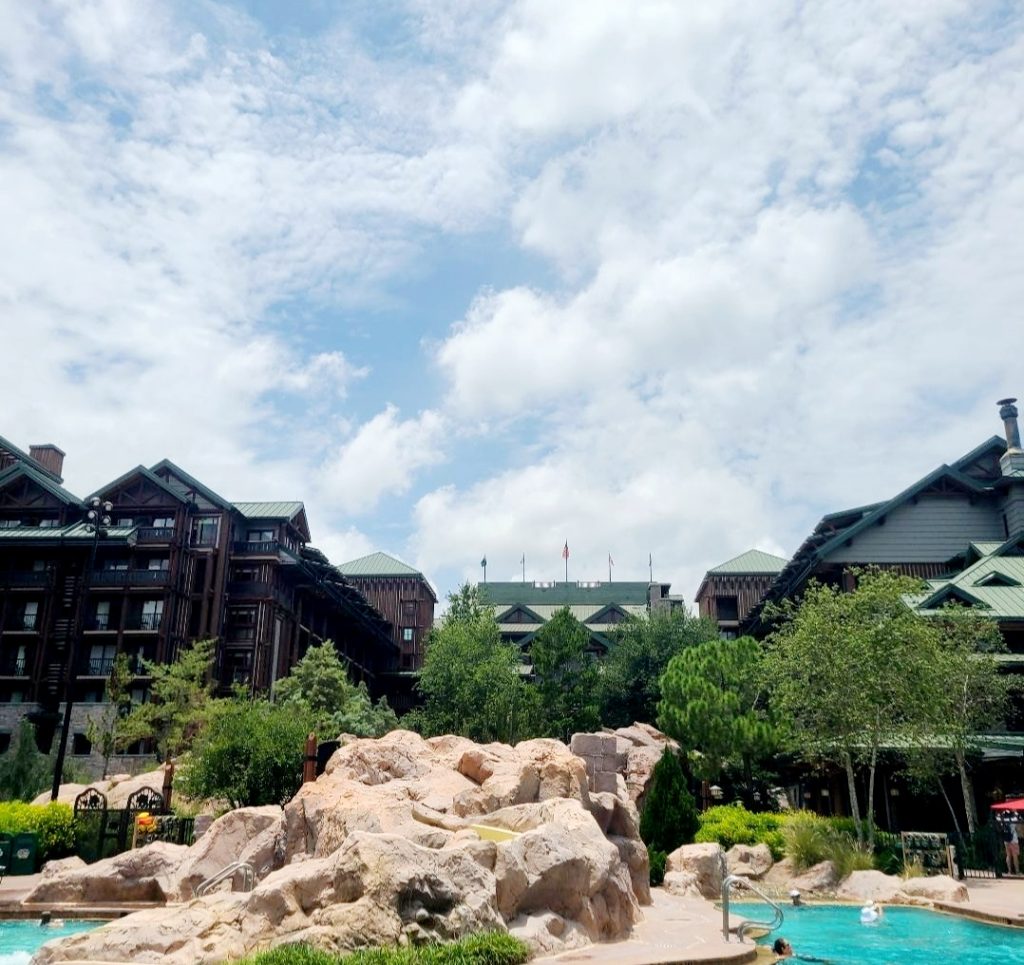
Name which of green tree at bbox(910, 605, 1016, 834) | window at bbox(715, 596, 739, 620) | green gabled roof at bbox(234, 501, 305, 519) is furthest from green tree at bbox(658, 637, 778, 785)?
window at bbox(715, 596, 739, 620)

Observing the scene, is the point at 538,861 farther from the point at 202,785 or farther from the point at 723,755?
the point at 723,755

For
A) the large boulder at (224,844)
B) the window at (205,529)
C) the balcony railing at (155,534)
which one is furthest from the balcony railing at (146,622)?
the large boulder at (224,844)

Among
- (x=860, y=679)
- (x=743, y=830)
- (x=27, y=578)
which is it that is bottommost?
(x=743, y=830)

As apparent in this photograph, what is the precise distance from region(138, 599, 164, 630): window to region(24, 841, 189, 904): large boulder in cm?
3501

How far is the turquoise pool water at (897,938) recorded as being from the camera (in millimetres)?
16438

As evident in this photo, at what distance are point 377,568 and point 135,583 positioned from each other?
26.8m

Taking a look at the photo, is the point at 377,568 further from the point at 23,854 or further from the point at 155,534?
the point at 23,854

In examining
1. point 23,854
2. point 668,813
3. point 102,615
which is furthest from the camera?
point 102,615

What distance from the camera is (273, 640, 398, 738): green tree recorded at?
156 feet

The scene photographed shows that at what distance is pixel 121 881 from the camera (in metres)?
20.7

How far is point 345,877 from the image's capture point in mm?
12156

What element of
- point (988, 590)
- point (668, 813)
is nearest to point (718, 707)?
point (668, 813)

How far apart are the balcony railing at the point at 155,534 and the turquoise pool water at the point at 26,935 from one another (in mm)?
37849

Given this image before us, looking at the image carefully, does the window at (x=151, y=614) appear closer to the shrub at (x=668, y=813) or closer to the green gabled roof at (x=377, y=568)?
the green gabled roof at (x=377, y=568)
